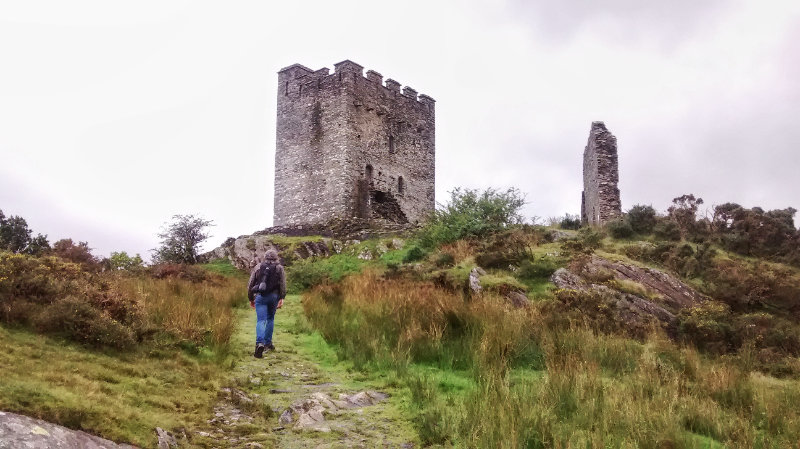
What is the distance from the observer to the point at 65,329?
6.64 meters

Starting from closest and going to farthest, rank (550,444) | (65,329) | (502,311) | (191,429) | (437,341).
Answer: (550,444) < (191,429) < (65,329) < (437,341) < (502,311)

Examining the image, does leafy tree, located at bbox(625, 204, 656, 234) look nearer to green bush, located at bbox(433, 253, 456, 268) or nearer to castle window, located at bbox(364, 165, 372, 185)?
green bush, located at bbox(433, 253, 456, 268)

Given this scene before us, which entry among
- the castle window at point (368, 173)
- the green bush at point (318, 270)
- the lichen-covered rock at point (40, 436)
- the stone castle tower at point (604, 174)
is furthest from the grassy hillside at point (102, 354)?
the castle window at point (368, 173)

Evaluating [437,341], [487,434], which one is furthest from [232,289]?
[487,434]

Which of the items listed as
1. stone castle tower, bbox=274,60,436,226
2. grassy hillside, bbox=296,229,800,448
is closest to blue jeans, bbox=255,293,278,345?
grassy hillside, bbox=296,229,800,448

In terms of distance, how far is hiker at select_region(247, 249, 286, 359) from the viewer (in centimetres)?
892

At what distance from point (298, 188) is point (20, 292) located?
23.0m

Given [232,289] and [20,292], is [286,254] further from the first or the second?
[20,292]

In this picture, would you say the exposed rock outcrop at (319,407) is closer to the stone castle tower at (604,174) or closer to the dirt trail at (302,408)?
the dirt trail at (302,408)

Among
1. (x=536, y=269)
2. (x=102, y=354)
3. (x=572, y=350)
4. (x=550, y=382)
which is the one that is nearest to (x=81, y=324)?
(x=102, y=354)

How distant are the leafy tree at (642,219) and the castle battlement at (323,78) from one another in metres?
16.1

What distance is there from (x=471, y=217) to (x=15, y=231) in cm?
1352

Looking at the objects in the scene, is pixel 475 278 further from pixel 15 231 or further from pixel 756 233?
pixel 15 231

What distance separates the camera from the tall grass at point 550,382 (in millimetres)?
5012
